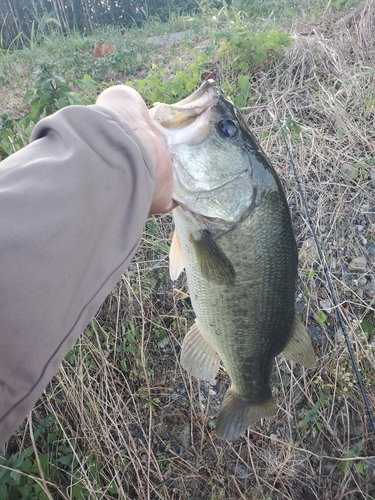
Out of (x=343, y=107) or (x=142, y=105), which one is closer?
(x=142, y=105)

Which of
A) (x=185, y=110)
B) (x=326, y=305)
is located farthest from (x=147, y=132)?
(x=326, y=305)

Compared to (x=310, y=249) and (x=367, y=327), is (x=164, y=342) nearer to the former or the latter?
(x=310, y=249)

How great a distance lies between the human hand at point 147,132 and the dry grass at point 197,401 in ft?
4.16

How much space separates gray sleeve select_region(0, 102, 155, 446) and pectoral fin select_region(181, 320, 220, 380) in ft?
3.10

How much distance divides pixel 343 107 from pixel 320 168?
837 mm

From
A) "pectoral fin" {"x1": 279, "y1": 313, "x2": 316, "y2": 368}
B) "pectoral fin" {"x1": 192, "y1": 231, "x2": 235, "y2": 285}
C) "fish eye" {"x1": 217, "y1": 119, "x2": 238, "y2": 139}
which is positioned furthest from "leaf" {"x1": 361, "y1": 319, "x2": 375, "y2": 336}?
→ "fish eye" {"x1": 217, "y1": 119, "x2": 238, "y2": 139}

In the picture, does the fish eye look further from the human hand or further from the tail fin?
the tail fin

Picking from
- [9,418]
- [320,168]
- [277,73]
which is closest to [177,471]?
[9,418]

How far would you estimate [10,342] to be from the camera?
868 millimetres

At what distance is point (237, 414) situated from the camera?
1.92m

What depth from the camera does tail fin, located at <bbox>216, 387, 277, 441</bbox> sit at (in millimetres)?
1905

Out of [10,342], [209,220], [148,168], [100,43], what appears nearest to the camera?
[10,342]

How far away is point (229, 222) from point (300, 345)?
723 millimetres

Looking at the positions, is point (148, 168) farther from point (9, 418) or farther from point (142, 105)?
point (9, 418)
